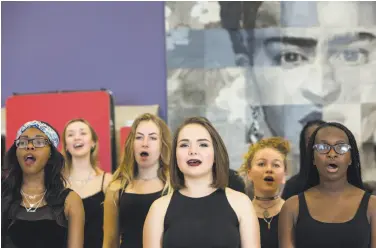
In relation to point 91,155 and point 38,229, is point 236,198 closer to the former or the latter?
point 38,229

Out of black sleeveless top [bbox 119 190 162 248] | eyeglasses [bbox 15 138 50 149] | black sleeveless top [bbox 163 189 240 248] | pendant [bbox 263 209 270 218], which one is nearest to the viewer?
black sleeveless top [bbox 163 189 240 248]

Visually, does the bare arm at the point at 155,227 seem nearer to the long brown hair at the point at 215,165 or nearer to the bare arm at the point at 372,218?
the long brown hair at the point at 215,165

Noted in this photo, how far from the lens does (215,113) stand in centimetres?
492

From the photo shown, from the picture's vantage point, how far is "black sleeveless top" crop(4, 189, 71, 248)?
8.67 ft

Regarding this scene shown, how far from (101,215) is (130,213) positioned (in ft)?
1.40

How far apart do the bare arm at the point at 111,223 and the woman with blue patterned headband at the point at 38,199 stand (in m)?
0.40

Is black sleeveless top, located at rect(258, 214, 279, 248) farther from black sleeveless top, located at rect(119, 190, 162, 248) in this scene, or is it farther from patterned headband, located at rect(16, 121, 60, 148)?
patterned headband, located at rect(16, 121, 60, 148)

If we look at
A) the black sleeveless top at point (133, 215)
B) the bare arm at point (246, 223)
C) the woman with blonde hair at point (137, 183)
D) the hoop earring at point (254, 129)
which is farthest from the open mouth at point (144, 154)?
the hoop earring at point (254, 129)

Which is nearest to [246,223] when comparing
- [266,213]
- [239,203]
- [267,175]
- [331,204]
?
[239,203]

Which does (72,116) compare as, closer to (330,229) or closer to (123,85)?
(123,85)

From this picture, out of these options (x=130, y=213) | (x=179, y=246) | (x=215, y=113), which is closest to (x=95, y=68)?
(x=215, y=113)

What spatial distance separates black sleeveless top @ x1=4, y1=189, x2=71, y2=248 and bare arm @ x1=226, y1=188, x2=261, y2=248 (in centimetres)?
83

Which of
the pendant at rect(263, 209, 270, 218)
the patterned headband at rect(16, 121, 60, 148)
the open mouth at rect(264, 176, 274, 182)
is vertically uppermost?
the patterned headband at rect(16, 121, 60, 148)

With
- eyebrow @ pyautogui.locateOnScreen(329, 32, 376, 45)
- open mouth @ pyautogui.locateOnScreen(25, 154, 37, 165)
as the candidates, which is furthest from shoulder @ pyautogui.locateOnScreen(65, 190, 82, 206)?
eyebrow @ pyautogui.locateOnScreen(329, 32, 376, 45)
